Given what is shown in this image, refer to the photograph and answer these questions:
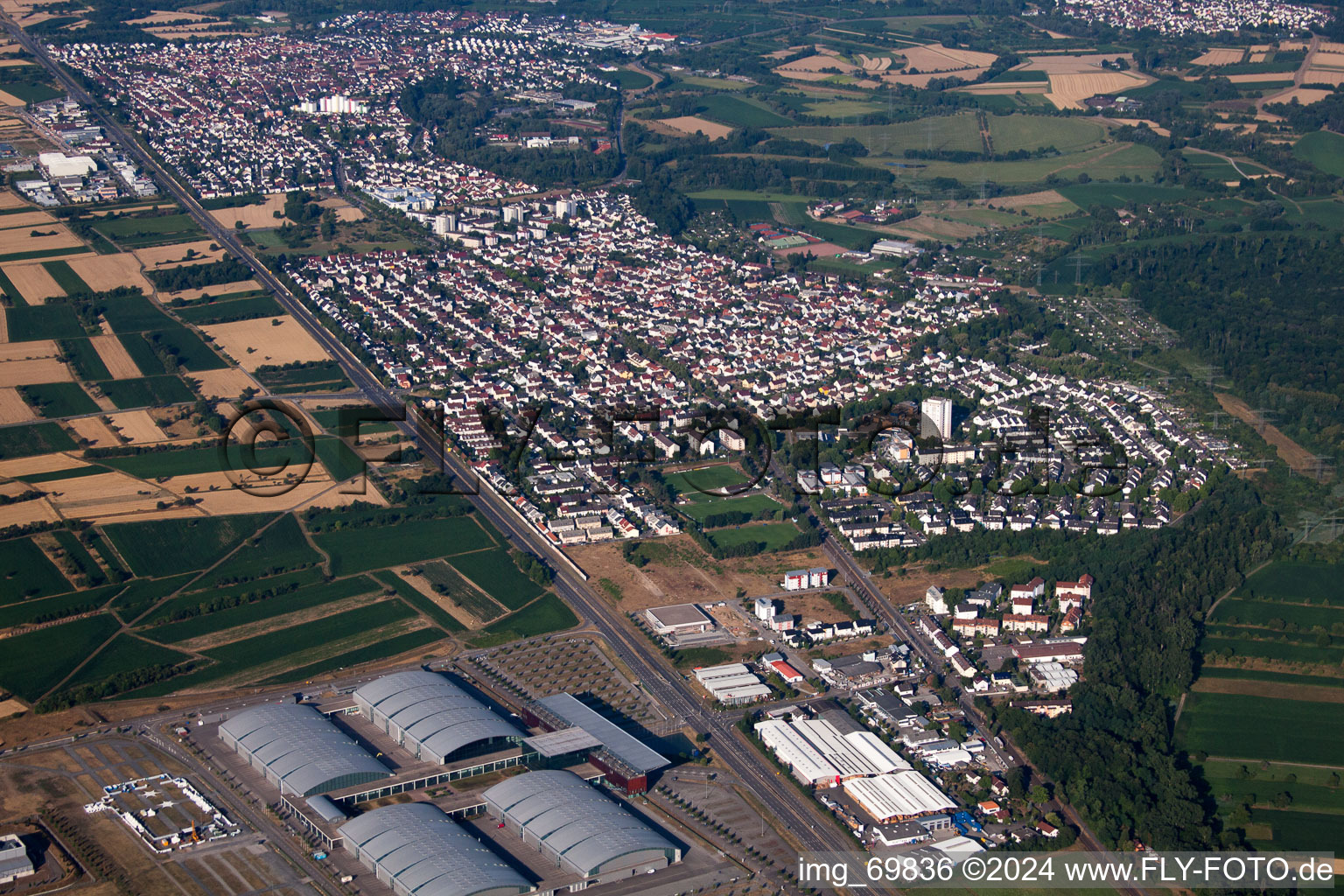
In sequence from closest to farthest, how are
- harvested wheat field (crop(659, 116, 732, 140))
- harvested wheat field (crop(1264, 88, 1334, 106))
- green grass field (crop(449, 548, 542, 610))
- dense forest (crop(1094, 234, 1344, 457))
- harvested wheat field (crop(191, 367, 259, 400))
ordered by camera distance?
green grass field (crop(449, 548, 542, 610)) → harvested wheat field (crop(191, 367, 259, 400)) → dense forest (crop(1094, 234, 1344, 457)) → harvested wheat field (crop(659, 116, 732, 140)) → harvested wheat field (crop(1264, 88, 1334, 106))

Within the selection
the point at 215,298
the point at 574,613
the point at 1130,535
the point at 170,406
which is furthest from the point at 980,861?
the point at 215,298

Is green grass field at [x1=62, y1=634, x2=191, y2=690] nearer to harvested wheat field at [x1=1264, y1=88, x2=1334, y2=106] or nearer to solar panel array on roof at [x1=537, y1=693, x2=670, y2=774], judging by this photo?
solar panel array on roof at [x1=537, y1=693, x2=670, y2=774]

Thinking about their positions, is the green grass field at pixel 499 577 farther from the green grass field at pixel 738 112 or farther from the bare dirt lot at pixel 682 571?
the green grass field at pixel 738 112

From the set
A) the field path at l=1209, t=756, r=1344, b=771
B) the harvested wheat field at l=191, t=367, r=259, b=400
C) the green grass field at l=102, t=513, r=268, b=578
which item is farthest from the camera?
the harvested wheat field at l=191, t=367, r=259, b=400

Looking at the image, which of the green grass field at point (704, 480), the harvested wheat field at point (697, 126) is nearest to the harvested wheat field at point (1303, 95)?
the harvested wheat field at point (697, 126)

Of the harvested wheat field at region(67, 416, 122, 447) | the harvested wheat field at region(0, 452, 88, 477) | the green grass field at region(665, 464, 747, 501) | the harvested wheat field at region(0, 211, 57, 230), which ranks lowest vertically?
the green grass field at region(665, 464, 747, 501)

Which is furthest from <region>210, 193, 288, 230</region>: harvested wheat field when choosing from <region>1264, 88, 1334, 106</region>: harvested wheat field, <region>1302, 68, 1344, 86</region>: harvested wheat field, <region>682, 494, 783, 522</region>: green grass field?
<region>1302, 68, 1344, 86</region>: harvested wheat field
